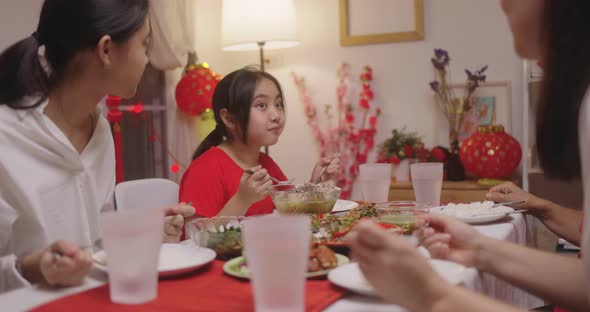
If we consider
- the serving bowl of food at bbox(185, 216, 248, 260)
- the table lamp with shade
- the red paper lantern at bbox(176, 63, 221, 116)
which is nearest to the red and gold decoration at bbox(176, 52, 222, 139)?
the red paper lantern at bbox(176, 63, 221, 116)

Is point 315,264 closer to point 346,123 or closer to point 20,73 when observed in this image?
point 20,73

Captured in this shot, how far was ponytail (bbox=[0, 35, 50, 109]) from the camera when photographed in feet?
4.64

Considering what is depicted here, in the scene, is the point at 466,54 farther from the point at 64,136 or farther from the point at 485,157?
the point at 64,136

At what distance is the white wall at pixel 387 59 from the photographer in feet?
11.4

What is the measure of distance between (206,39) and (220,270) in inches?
118

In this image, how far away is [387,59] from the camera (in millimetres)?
3705

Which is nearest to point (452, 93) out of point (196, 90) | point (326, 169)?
point (196, 90)

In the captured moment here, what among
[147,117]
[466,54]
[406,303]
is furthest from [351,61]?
[406,303]

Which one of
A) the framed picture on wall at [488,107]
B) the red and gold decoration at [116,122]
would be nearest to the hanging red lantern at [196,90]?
the red and gold decoration at [116,122]

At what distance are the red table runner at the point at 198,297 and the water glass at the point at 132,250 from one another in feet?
0.08

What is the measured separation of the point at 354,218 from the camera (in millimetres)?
1457

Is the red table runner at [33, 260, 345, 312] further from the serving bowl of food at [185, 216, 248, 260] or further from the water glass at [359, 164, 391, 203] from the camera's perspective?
the water glass at [359, 164, 391, 203]

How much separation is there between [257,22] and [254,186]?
184 centimetres

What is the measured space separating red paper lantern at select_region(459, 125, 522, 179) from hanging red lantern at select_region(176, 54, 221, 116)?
1.48 m
